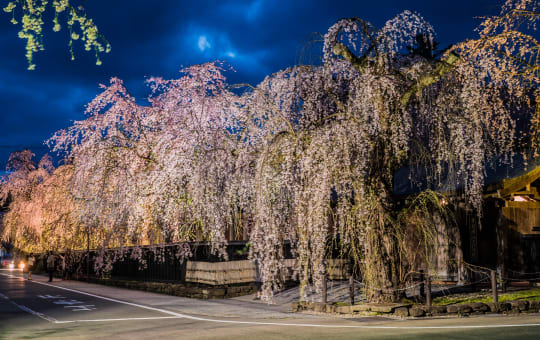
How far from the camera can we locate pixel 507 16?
43.9ft

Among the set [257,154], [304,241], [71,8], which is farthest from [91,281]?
[71,8]

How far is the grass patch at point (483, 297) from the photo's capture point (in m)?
13.5

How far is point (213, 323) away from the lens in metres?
12.1

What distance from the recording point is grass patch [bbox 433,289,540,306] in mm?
13531

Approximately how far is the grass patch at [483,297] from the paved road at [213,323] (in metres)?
1.70

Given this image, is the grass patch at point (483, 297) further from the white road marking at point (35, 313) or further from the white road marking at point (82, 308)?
the white road marking at point (82, 308)

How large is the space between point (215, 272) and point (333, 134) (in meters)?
8.96

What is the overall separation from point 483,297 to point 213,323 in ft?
26.9

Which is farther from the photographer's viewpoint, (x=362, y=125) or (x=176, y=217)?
(x=176, y=217)

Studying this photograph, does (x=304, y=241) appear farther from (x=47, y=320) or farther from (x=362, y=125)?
(x=47, y=320)

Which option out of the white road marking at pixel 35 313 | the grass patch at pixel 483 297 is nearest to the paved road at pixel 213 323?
the white road marking at pixel 35 313

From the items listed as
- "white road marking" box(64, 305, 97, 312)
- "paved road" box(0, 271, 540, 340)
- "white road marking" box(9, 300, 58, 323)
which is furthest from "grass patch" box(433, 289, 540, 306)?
"white road marking" box(64, 305, 97, 312)

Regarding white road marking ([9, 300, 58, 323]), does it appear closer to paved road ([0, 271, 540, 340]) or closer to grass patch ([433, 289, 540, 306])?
paved road ([0, 271, 540, 340])

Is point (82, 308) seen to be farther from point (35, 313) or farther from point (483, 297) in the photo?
point (483, 297)
